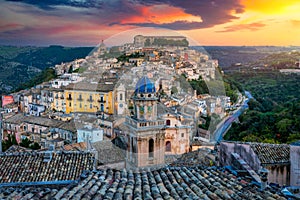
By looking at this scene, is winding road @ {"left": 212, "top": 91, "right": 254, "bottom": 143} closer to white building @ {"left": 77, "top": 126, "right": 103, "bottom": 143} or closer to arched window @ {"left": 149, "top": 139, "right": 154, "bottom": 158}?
white building @ {"left": 77, "top": 126, "right": 103, "bottom": 143}

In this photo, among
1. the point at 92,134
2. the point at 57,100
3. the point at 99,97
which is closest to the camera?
the point at 99,97

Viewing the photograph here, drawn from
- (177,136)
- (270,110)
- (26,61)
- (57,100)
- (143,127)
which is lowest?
(270,110)

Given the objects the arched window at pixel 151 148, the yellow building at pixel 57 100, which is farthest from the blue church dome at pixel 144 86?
the yellow building at pixel 57 100

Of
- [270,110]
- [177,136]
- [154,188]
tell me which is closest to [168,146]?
[177,136]

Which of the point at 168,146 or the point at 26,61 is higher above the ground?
the point at 26,61

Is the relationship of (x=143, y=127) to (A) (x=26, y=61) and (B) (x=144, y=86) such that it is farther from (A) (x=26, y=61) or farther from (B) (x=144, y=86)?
(A) (x=26, y=61)

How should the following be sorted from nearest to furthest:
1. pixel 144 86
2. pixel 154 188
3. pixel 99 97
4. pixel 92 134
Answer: pixel 154 188 < pixel 144 86 < pixel 99 97 < pixel 92 134

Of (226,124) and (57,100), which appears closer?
(226,124)
